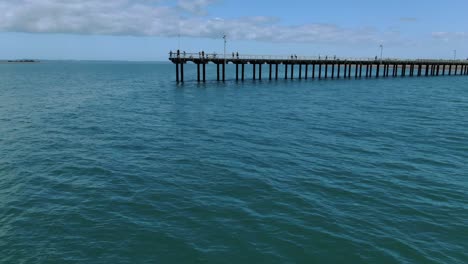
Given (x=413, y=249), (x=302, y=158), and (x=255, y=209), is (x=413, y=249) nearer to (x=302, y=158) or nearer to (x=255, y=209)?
(x=255, y=209)

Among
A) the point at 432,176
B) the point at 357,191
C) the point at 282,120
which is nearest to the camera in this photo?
the point at 357,191

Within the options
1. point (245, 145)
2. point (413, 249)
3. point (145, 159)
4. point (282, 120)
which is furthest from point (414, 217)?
point (282, 120)

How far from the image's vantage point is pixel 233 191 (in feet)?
56.4

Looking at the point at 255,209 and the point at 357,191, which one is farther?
the point at 357,191

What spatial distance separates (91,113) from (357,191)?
29520 millimetres

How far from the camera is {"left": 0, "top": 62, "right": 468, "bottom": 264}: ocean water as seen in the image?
494 inches

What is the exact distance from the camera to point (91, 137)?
1075 inches

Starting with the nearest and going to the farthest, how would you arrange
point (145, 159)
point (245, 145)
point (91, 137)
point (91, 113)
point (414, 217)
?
1. point (414, 217)
2. point (145, 159)
3. point (245, 145)
4. point (91, 137)
5. point (91, 113)

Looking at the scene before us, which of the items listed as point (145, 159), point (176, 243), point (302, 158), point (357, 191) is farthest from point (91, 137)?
point (357, 191)

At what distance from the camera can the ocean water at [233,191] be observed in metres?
12.5

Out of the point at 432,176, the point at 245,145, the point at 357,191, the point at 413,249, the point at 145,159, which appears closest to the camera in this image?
the point at 413,249

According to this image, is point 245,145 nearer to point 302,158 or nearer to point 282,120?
point 302,158

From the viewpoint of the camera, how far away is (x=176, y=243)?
12773mm

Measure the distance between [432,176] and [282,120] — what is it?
54.0 feet
